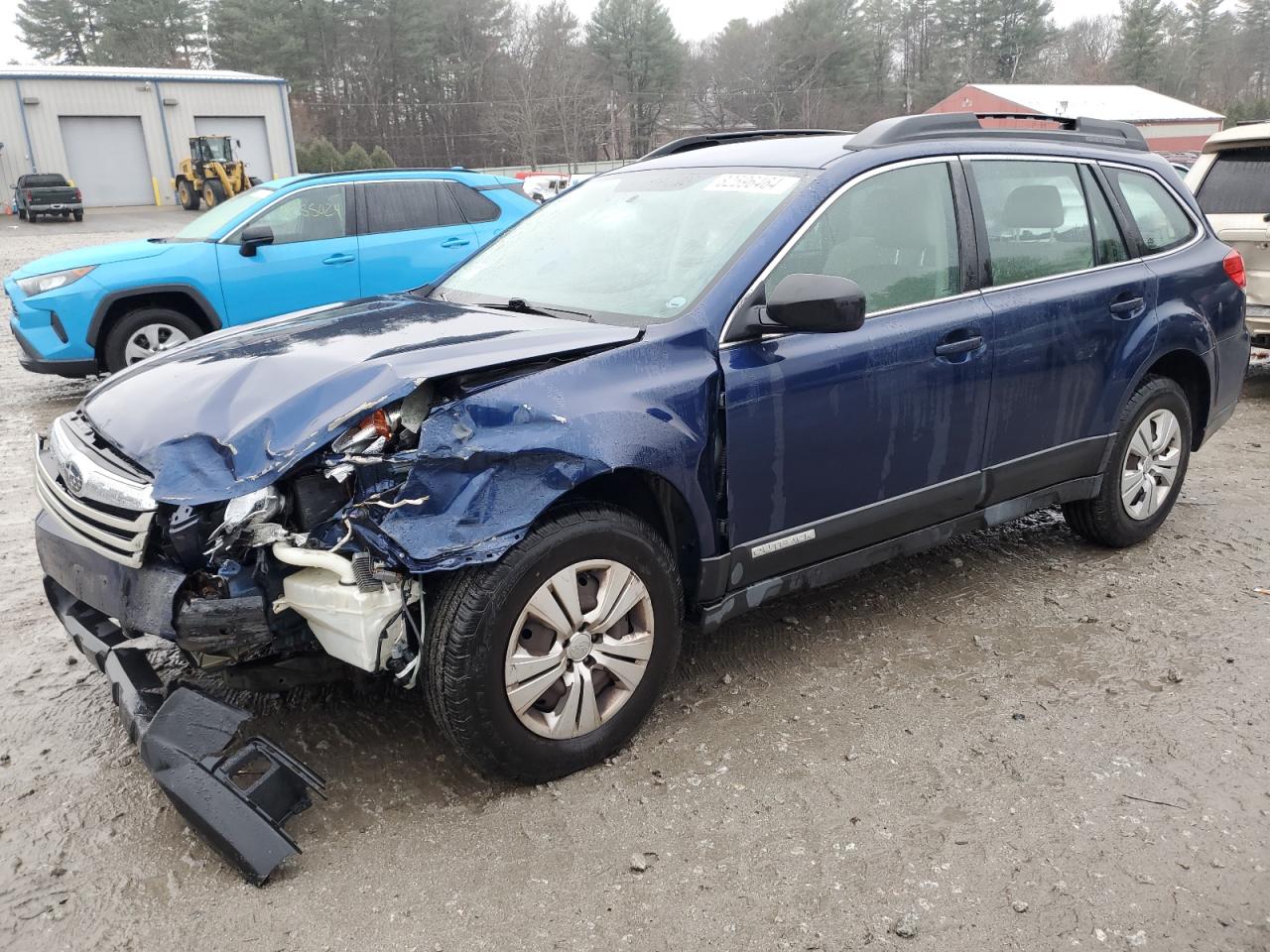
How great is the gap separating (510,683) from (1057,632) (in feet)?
7.73

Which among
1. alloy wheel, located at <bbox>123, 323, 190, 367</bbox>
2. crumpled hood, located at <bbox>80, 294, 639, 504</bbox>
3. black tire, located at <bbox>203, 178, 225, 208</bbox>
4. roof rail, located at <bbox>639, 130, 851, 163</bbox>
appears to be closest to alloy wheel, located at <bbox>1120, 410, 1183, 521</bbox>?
roof rail, located at <bbox>639, 130, 851, 163</bbox>

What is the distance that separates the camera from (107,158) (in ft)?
123

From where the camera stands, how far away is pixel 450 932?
2.39m

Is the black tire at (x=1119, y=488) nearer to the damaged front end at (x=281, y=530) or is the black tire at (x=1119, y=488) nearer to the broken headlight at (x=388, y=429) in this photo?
the damaged front end at (x=281, y=530)

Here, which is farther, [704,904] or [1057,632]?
[1057,632]

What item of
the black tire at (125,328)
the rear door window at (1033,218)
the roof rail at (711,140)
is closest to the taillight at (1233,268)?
the rear door window at (1033,218)

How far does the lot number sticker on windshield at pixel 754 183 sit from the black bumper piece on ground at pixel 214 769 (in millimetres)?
2348

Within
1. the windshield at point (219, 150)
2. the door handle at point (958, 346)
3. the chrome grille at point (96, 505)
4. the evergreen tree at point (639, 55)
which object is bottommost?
the chrome grille at point (96, 505)

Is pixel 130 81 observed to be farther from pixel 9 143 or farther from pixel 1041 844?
pixel 1041 844

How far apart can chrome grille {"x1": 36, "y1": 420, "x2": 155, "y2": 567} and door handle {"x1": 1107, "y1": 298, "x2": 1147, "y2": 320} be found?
3.73 meters

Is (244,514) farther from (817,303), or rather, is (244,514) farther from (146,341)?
(146,341)

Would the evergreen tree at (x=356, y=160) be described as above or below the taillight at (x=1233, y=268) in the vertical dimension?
above

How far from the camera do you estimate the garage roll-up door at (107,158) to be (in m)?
36.9

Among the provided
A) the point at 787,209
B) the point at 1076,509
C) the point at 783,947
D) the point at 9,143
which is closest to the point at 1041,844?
the point at 783,947
